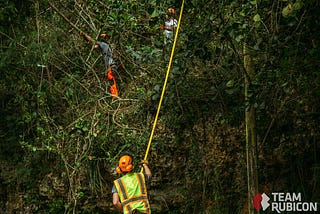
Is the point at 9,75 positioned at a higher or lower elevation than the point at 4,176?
higher

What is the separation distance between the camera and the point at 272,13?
5305mm

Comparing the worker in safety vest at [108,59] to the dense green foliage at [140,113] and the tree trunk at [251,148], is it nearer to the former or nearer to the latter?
the dense green foliage at [140,113]

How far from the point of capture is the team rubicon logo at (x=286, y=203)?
7.15 m

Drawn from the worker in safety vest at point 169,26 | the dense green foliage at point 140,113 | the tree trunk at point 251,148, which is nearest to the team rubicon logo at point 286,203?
the dense green foliage at point 140,113

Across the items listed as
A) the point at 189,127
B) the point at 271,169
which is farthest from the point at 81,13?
the point at 271,169

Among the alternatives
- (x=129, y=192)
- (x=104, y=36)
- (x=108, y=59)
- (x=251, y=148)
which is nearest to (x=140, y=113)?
(x=108, y=59)

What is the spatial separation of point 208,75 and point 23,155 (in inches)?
156

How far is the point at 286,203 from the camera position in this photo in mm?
7480

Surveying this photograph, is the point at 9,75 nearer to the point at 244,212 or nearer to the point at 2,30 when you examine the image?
the point at 2,30

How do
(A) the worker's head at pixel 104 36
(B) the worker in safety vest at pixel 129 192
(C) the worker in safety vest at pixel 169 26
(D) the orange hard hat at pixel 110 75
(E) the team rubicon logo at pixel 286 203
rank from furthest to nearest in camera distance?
1. (D) the orange hard hat at pixel 110 75
2. (E) the team rubicon logo at pixel 286 203
3. (A) the worker's head at pixel 104 36
4. (C) the worker in safety vest at pixel 169 26
5. (B) the worker in safety vest at pixel 129 192

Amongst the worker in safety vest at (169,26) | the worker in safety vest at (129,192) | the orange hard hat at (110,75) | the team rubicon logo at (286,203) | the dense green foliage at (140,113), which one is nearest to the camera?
the worker in safety vest at (129,192)

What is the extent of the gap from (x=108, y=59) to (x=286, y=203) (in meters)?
3.23

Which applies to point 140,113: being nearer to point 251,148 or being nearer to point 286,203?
point 251,148

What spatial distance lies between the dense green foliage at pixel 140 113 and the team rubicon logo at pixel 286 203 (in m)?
0.13
